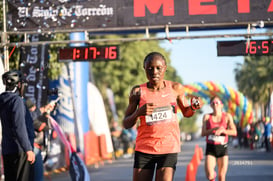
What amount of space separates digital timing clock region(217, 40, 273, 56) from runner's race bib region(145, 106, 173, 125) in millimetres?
7348

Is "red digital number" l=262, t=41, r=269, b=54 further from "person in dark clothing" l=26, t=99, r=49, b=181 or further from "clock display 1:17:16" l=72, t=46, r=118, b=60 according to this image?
"person in dark clothing" l=26, t=99, r=49, b=181

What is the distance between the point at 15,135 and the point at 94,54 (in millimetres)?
6736

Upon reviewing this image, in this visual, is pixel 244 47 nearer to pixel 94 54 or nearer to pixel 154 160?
pixel 94 54

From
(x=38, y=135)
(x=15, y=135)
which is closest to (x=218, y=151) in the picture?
(x=38, y=135)

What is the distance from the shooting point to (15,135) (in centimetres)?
701

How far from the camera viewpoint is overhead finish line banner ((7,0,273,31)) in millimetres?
13109

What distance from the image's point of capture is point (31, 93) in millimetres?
14273

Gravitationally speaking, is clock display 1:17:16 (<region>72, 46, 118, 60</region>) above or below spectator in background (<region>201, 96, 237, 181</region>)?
above

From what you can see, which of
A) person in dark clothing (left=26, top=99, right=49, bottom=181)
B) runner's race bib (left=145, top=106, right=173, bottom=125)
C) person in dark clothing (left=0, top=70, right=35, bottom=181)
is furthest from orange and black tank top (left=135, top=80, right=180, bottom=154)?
person in dark clothing (left=26, top=99, right=49, bottom=181)

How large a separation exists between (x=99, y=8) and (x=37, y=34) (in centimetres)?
157

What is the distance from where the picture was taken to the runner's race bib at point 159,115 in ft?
20.2

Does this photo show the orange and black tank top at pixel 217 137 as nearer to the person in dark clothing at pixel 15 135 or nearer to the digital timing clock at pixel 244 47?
the digital timing clock at pixel 244 47

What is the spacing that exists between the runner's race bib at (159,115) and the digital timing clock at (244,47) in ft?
24.1

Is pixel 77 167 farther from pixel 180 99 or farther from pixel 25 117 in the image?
pixel 180 99
